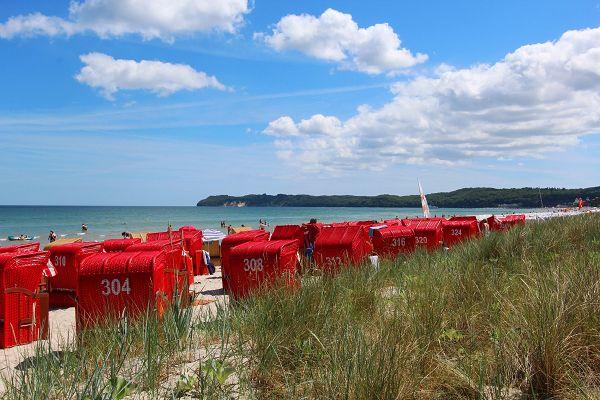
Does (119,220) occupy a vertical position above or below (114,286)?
below

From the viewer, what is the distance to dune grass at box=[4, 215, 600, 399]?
134 inches

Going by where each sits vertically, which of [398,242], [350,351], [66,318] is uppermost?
[350,351]

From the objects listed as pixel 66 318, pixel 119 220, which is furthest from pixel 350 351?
pixel 119 220

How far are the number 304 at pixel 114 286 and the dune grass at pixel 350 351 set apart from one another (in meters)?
1.84

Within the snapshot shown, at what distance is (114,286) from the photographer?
21.9 feet

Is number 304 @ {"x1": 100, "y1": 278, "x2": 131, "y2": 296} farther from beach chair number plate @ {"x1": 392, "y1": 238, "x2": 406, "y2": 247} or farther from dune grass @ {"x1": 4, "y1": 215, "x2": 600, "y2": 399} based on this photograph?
beach chair number plate @ {"x1": 392, "y1": 238, "x2": 406, "y2": 247}

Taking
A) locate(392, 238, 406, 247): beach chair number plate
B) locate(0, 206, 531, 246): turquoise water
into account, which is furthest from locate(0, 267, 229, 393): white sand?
locate(0, 206, 531, 246): turquoise water

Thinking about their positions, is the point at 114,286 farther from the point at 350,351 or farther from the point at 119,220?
the point at 119,220

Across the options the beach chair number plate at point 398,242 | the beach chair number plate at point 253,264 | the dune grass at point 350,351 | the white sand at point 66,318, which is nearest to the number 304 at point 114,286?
the white sand at point 66,318

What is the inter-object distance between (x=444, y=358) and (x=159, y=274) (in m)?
4.16

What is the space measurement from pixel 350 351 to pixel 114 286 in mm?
4109

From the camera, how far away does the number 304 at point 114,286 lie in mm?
6676

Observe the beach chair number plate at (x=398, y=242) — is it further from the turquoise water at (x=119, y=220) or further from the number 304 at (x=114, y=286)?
the turquoise water at (x=119, y=220)

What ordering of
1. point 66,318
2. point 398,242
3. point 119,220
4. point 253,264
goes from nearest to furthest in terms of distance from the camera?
1. point 253,264
2. point 66,318
3. point 398,242
4. point 119,220
